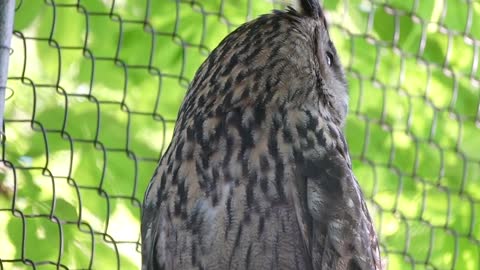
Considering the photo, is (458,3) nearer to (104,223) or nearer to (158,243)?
(104,223)

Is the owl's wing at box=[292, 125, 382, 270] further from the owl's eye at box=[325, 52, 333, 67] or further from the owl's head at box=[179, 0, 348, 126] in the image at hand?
the owl's eye at box=[325, 52, 333, 67]

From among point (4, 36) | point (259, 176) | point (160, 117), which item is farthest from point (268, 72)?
point (160, 117)

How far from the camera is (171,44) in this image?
284 centimetres

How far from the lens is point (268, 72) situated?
2.01m

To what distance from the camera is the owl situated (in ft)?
6.09

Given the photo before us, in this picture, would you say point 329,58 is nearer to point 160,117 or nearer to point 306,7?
point 306,7

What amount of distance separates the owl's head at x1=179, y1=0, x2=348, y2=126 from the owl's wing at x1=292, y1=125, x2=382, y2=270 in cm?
10

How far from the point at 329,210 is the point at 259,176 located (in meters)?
0.13

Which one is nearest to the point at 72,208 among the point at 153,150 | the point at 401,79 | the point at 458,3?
the point at 153,150

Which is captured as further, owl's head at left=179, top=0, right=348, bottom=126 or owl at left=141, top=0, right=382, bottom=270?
owl's head at left=179, top=0, right=348, bottom=126

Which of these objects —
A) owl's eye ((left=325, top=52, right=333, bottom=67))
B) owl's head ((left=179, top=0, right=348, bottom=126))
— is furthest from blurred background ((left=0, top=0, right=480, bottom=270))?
owl's eye ((left=325, top=52, right=333, bottom=67))

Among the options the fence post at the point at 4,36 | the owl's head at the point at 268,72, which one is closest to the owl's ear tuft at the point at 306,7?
the owl's head at the point at 268,72

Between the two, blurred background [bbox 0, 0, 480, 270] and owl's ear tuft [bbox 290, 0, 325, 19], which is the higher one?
owl's ear tuft [bbox 290, 0, 325, 19]

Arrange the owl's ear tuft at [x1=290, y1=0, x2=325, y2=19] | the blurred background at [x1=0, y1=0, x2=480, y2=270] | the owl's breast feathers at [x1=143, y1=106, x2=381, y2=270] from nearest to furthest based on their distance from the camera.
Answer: the owl's breast feathers at [x1=143, y1=106, x2=381, y2=270]
the owl's ear tuft at [x1=290, y1=0, x2=325, y2=19]
the blurred background at [x1=0, y1=0, x2=480, y2=270]
